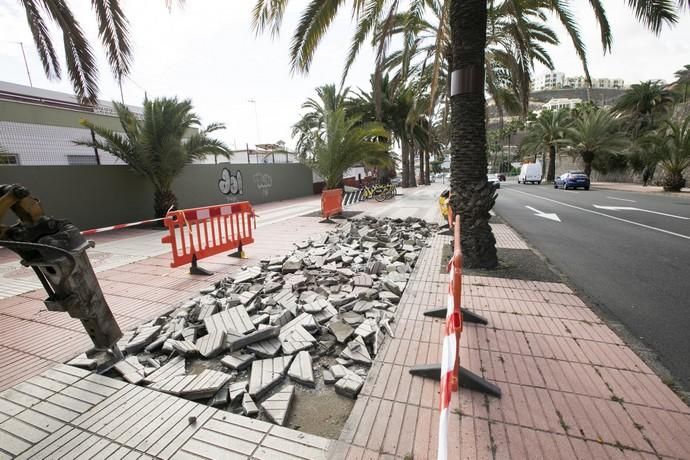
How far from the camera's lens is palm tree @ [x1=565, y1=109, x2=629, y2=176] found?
3034cm

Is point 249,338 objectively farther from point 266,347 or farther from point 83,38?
point 83,38

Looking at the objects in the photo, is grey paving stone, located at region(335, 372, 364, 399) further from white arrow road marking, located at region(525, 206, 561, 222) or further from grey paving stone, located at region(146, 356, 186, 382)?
white arrow road marking, located at region(525, 206, 561, 222)

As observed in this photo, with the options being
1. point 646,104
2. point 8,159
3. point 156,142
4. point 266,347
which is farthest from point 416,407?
point 646,104

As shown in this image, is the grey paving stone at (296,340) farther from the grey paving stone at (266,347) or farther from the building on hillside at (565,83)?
the building on hillside at (565,83)

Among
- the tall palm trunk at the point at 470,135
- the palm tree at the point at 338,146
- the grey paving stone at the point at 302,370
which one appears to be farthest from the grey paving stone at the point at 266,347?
the palm tree at the point at 338,146

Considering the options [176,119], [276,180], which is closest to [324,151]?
[176,119]

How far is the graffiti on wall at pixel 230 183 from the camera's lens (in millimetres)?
15522

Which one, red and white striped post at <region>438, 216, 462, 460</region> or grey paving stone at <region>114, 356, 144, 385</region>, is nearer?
red and white striped post at <region>438, 216, 462, 460</region>

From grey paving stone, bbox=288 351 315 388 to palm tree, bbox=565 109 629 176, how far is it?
37.7 m

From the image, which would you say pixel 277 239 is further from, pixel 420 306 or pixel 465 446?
pixel 465 446

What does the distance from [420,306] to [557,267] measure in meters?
3.46

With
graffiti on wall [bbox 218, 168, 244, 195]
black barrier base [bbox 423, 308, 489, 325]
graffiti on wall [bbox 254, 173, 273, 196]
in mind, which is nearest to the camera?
black barrier base [bbox 423, 308, 489, 325]

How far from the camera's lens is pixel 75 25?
5.91 meters

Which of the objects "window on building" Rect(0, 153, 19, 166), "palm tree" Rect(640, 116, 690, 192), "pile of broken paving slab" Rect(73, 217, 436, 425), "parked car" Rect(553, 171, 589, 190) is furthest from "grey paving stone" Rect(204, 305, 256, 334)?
"parked car" Rect(553, 171, 589, 190)
